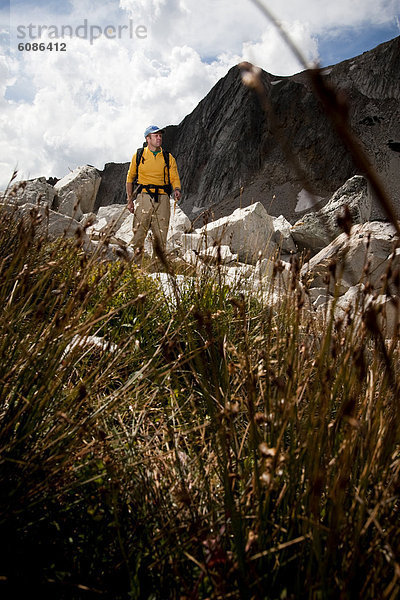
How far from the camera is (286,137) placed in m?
25.6

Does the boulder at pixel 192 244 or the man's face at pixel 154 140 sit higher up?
the man's face at pixel 154 140

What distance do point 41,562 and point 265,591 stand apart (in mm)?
602

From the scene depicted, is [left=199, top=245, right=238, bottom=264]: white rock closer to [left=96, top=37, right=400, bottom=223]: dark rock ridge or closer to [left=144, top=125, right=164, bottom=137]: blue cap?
[left=144, top=125, right=164, bottom=137]: blue cap

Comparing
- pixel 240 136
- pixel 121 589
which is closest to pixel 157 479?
pixel 121 589

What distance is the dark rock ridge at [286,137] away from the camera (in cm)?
2217

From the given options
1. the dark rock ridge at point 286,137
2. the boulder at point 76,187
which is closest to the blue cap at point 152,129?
the boulder at point 76,187

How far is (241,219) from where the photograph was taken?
352 inches

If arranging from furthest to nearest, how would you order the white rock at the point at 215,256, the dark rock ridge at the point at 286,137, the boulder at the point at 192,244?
the dark rock ridge at the point at 286,137
the boulder at the point at 192,244
the white rock at the point at 215,256

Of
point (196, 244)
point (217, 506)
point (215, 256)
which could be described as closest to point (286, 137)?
point (196, 244)

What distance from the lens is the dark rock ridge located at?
72.7ft

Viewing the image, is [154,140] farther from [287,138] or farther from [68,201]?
[287,138]

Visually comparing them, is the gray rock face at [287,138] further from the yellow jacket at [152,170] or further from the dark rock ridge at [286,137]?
the yellow jacket at [152,170]

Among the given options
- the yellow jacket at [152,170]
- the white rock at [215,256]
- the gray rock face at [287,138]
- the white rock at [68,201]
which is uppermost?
the gray rock face at [287,138]

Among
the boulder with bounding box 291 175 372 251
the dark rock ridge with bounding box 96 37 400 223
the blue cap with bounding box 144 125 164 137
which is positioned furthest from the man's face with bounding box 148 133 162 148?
the dark rock ridge with bounding box 96 37 400 223
